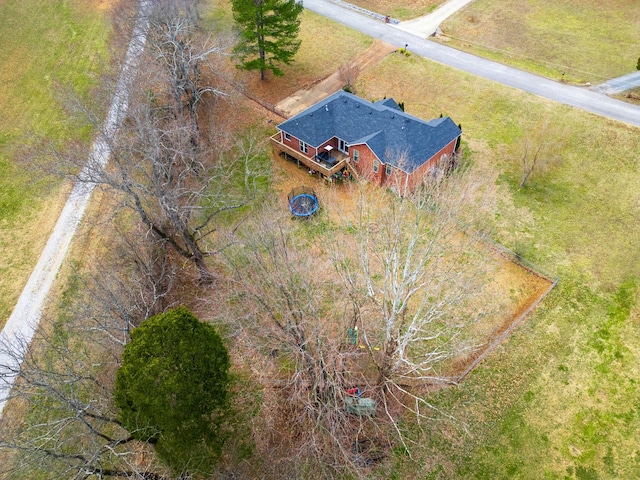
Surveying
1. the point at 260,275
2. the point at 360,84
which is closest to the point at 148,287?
the point at 260,275

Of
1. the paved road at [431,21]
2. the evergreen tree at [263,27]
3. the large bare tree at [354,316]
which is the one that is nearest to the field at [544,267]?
the large bare tree at [354,316]

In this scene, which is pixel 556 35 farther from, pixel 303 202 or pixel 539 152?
pixel 303 202

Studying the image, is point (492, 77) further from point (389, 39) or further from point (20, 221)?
point (20, 221)

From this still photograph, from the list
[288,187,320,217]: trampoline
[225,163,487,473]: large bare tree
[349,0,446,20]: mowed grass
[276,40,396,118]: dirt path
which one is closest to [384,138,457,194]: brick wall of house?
[225,163,487,473]: large bare tree

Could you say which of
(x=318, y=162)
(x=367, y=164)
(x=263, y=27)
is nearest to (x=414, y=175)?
(x=367, y=164)

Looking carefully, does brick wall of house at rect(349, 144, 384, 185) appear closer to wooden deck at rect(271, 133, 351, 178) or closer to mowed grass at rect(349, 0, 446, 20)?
wooden deck at rect(271, 133, 351, 178)
